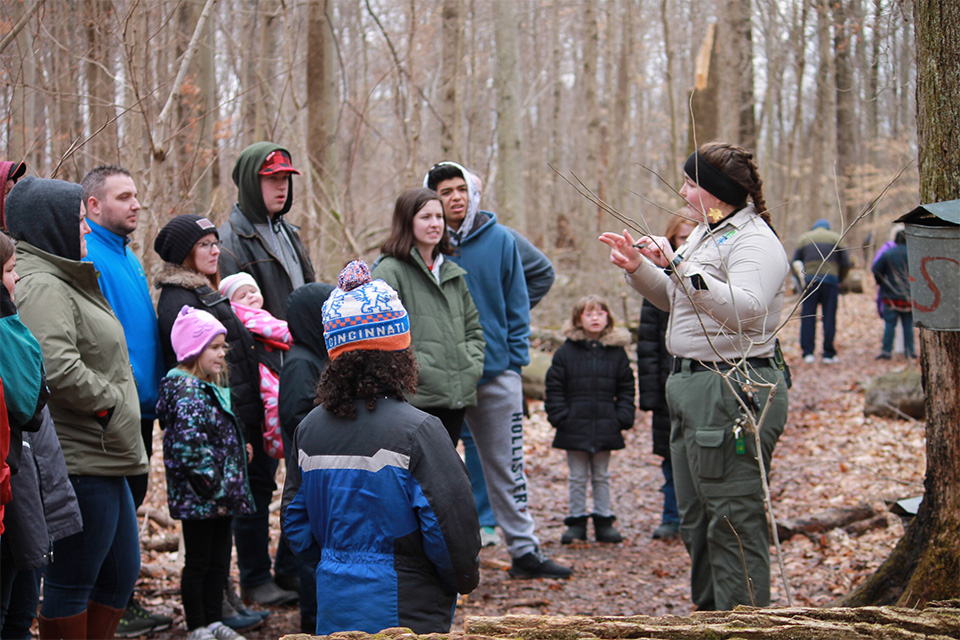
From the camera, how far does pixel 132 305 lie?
13.3 feet

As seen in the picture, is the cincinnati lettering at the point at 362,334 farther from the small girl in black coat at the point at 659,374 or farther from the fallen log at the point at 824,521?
the fallen log at the point at 824,521

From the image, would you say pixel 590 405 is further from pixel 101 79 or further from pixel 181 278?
pixel 101 79

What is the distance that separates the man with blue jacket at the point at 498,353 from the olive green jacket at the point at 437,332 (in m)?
0.49

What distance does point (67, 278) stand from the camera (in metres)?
3.34

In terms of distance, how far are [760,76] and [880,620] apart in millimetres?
31146

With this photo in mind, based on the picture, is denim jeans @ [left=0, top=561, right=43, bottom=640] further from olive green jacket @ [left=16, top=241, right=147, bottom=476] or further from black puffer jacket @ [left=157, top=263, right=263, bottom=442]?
black puffer jacket @ [left=157, top=263, right=263, bottom=442]

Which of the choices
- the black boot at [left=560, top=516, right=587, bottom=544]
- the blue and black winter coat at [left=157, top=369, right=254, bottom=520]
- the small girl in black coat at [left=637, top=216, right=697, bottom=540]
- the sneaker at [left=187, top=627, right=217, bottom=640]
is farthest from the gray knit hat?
the black boot at [left=560, top=516, right=587, bottom=544]

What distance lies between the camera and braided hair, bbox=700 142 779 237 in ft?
11.9

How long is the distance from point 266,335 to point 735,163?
2530 mm

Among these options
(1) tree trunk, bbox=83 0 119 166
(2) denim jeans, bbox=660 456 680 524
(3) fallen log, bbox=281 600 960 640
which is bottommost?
(2) denim jeans, bbox=660 456 680 524

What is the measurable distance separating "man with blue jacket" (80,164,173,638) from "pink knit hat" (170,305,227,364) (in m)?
0.25

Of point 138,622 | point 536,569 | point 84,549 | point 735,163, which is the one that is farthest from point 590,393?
point 84,549

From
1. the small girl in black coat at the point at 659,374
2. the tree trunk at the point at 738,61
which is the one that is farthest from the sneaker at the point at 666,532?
the tree trunk at the point at 738,61

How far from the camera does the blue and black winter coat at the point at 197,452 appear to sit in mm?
3828
